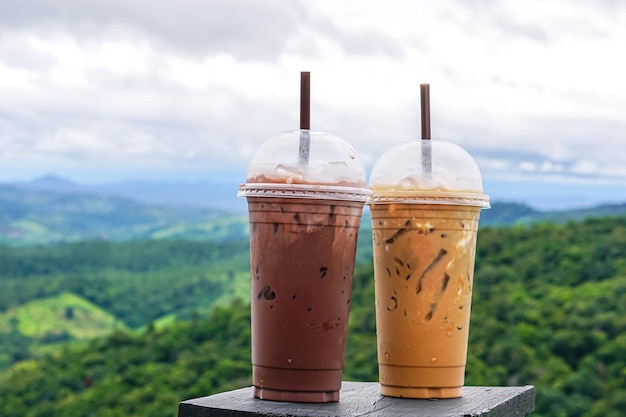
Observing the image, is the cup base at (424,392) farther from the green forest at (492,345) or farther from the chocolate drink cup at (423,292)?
the green forest at (492,345)

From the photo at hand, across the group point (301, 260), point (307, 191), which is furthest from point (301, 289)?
point (307, 191)

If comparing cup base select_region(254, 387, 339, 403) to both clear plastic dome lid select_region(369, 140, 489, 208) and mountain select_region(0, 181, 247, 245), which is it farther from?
mountain select_region(0, 181, 247, 245)

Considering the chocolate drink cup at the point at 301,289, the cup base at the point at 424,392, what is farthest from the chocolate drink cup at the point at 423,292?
the chocolate drink cup at the point at 301,289

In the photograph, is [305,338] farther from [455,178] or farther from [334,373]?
[455,178]

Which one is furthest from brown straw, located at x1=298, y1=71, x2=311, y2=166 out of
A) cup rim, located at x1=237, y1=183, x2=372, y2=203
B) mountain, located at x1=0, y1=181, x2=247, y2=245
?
mountain, located at x1=0, y1=181, x2=247, y2=245

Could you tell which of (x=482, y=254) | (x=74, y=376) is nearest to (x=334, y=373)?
(x=482, y=254)
